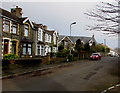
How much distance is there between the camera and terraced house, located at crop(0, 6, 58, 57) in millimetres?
21277

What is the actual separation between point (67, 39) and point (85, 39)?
19.1 meters

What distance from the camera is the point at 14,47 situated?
915 inches

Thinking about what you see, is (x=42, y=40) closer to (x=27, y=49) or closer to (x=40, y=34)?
(x=40, y=34)

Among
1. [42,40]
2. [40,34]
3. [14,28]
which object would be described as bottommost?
[42,40]

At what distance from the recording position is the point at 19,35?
24078 millimetres

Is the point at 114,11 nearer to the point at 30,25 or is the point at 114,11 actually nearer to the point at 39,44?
the point at 30,25

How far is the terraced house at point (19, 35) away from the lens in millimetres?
21277

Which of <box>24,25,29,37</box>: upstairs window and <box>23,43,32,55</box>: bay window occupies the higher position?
<box>24,25,29,37</box>: upstairs window

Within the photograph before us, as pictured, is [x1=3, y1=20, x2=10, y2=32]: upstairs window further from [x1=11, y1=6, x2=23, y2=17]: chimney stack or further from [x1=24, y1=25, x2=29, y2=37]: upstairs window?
[x1=11, y1=6, x2=23, y2=17]: chimney stack

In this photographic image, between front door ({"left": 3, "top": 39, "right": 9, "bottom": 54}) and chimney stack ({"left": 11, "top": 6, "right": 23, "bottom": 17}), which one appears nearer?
front door ({"left": 3, "top": 39, "right": 9, "bottom": 54})

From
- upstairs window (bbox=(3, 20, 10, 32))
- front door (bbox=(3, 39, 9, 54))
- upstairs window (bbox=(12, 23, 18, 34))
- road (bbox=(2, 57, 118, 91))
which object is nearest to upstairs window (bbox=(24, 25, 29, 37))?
upstairs window (bbox=(12, 23, 18, 34))

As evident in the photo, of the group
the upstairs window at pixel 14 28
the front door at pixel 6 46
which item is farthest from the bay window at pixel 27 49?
the front door at pixel 6 46

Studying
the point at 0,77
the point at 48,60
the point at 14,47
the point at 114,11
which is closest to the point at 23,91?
the point at 0,77

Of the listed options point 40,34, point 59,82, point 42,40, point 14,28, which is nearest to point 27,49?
point 14,28
